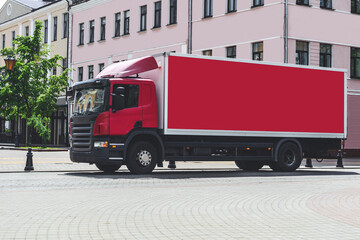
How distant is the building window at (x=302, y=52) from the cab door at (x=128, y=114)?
15.9m

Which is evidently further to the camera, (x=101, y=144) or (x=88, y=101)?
(x=88, y=101)

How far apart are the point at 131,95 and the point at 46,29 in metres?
37.5

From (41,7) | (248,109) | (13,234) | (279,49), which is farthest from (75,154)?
(41,7)

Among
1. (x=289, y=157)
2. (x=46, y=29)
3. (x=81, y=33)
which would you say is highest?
(x=46, y=29)

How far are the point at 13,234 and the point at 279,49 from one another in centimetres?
2468

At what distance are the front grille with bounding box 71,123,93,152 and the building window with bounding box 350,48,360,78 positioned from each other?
20.1 meters

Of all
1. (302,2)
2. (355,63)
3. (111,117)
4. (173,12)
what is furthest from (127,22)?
(111,117)

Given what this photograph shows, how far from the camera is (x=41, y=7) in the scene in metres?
53.5

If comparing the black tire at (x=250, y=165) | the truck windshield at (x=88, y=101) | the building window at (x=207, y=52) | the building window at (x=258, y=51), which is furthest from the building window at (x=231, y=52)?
the truck windshield at (x=88, y=101)

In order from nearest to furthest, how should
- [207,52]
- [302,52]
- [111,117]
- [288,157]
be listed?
[111,117] < [288,157] < [302,52] < [207,52]

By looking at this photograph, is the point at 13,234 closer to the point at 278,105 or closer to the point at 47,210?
the point at 47,210

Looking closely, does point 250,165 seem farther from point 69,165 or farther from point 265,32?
point 265,32

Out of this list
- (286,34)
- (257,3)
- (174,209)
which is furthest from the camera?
(257,3)

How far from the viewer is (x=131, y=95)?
17.7 metres
